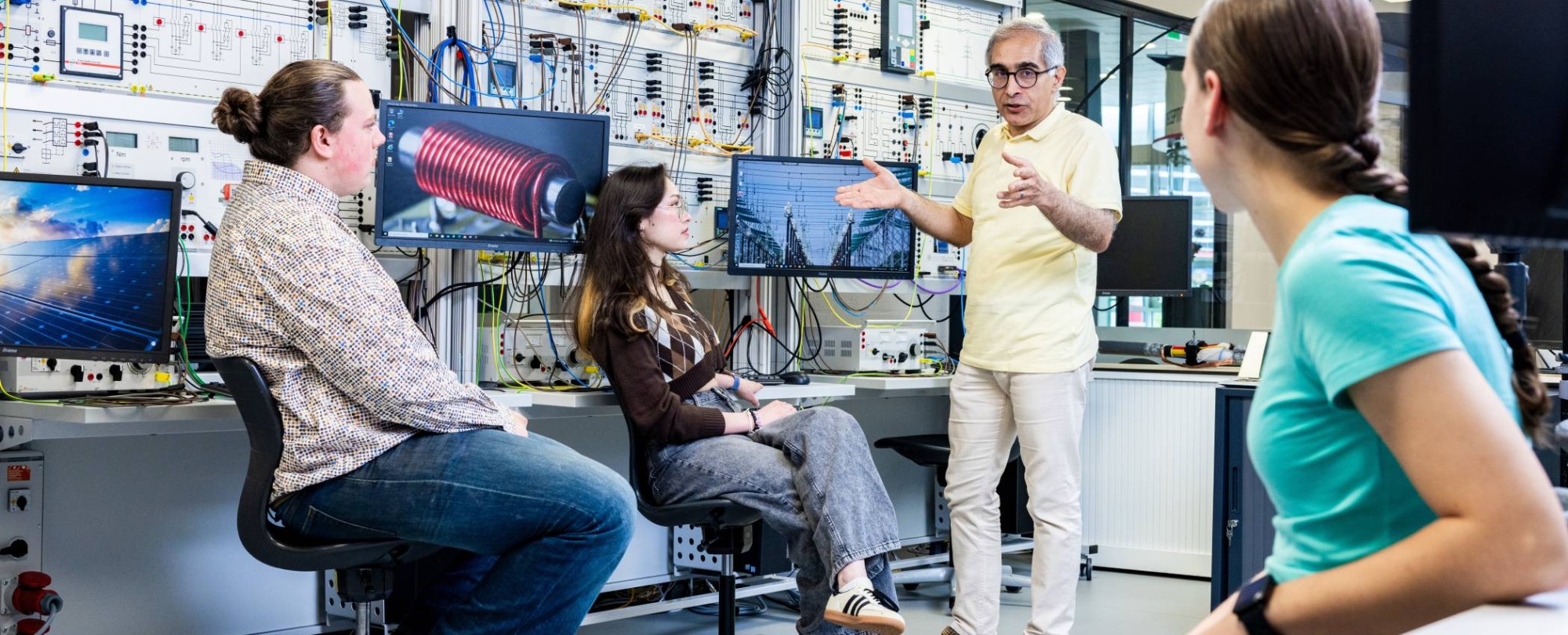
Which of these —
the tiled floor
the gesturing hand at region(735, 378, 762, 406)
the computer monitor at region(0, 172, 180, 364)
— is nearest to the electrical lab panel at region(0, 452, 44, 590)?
the computer monitor at region(0, 172, 180, 364)

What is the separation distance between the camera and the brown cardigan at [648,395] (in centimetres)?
273

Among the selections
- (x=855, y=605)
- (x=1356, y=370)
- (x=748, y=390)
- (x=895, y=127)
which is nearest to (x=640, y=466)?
(x=748, y=390)

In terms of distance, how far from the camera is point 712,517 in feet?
8.97

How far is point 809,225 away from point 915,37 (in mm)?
929

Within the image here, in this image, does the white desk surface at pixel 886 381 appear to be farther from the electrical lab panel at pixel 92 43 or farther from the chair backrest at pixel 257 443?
the electrical lab panel at pixel 92 43

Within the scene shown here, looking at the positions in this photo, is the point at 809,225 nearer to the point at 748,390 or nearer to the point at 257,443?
the point at 748,390

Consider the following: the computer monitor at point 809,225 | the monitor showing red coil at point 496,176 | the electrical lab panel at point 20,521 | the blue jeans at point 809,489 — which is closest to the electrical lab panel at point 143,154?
the monitor showing red coil at point 496,176

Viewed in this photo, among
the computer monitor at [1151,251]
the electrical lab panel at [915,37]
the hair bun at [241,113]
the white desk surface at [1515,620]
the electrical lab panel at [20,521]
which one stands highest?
the electrical lab panel at [915,37]

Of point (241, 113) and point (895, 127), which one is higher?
point (895, 127)

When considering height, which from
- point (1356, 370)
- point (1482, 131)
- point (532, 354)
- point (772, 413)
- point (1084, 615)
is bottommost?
point (1084, 615)

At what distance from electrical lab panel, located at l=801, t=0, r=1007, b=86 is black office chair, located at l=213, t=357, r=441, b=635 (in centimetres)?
227

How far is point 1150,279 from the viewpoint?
4.24 m

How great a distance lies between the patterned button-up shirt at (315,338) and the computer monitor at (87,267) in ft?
1.51

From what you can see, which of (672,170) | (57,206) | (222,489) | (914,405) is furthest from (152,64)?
(914,405)
